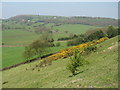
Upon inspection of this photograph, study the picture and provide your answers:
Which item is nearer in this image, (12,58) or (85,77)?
(85,77)

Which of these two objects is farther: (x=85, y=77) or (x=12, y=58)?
(x=12, y=58)

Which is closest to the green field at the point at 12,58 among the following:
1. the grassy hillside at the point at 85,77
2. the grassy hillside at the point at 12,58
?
the grassy hillside at the point at 12,58

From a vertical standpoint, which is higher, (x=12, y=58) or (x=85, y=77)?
(x=85, y=77)

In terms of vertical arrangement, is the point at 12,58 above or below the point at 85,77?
below

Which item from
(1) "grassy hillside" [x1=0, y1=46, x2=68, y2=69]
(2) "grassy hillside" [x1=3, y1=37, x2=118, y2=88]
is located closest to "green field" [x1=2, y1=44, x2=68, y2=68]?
(1) "grassy hillside" [x1=0, y1=46, x2=68, y2=69]

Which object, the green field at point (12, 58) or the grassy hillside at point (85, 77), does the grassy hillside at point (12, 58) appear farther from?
the grassy hillside at point (85, 77)

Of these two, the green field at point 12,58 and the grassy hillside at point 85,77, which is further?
the green field at point 12,58

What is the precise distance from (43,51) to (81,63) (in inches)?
1923

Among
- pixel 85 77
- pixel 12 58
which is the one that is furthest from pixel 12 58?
pixel 85 77

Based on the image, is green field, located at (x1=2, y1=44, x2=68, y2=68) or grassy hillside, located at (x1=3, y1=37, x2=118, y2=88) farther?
green field, located at (x1=2, y1=44, x2=68, y2=68)

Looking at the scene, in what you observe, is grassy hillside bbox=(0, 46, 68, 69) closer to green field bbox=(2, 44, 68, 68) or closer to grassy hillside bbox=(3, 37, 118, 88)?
green field bbox=(2, 44, 68, 68)

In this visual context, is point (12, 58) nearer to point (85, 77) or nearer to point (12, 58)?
point (12, 58)

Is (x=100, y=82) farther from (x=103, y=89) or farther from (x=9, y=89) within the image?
(x=9, y=89)

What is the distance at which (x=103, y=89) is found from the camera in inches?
596
